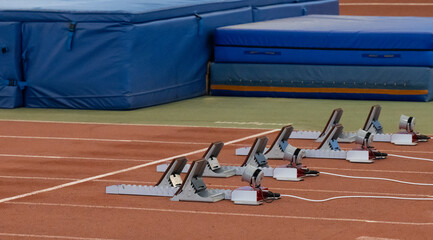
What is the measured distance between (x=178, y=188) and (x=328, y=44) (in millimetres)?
7352

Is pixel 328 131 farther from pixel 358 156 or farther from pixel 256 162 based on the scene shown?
pixel 256 162

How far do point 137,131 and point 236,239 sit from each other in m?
5.36

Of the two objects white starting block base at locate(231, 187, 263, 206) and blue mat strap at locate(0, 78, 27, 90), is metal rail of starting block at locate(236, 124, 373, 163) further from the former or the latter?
blue mat strap at locate(0, 78, 27, 90)

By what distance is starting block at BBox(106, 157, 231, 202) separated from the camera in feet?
26.5

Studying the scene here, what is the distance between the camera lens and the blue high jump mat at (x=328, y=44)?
1474 cm

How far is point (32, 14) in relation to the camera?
1415 centimetres

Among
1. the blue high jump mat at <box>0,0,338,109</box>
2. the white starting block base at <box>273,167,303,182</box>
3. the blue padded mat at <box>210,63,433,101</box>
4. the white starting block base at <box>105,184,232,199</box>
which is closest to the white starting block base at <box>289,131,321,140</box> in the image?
the white starting block base at <box>273,167,303,182</box>

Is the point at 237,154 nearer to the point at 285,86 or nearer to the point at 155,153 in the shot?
the point at 155,153

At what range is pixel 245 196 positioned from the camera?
799 centimetres

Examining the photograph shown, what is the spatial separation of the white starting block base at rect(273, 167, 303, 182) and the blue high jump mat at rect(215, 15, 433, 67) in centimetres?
611

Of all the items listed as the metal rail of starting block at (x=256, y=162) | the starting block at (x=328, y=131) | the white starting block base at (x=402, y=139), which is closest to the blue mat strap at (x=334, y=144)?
the starting block at (x=328, y=131)

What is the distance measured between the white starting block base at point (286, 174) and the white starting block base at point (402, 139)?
231cm

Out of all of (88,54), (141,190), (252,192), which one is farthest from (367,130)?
(88,54)

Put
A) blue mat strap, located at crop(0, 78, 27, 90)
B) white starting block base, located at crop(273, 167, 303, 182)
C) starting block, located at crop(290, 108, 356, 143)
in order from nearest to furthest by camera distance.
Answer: white starting block base, located at crop(273, 167, 303, 182) → starting block, located at crop(290, 108, 356, 143) → blue mat strap, located at crop(0, 78, 27, 90)
